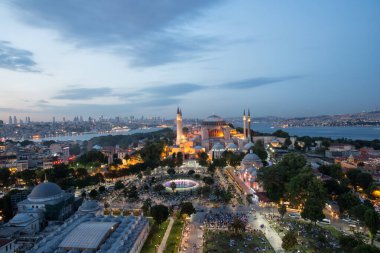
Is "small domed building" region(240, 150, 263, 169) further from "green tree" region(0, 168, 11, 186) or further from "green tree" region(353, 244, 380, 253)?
"green tree" region(0, 168, 11, 186)

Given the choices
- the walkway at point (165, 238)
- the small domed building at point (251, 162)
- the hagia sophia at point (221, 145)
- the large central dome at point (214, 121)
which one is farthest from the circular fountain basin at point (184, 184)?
the large central dome at point (214, 121)

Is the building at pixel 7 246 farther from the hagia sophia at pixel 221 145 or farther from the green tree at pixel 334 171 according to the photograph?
the green tree at pixel 334 171

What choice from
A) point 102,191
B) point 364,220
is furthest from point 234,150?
point 364,220

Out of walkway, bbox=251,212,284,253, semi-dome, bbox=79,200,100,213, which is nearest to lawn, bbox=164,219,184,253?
walkway, bbox=251,212,284,253

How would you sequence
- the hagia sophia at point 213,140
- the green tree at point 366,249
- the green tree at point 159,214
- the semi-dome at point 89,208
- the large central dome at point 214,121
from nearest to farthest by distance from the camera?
the green tree at point 366,249, the green tree at point 159,214, the semi-dome at point 89,208, the hagia sophia at point 213,140, the large central dome at point 214,121

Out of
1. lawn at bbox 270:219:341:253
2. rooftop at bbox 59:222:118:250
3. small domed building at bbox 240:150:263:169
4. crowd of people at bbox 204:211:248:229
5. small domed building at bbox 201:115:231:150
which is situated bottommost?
lawn at bbox 270:219:341:253

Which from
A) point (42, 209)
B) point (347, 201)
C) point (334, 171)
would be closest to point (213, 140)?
point (334, 171)
